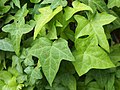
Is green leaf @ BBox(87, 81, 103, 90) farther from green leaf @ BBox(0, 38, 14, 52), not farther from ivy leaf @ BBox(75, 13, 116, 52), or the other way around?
green leaf @ BBox(0, 38, 14, 52)

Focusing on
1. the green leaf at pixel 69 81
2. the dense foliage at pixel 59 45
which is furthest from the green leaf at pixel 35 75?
the green leaf at pixel 69 81

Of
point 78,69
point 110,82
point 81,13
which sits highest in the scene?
point 81,13

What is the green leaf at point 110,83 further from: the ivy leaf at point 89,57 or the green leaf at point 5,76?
the green leaf at point 5,76

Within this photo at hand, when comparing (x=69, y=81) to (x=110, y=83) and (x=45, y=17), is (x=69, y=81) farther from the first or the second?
(x=45, y=17)

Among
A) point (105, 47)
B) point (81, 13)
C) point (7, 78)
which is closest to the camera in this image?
point (105, 47)

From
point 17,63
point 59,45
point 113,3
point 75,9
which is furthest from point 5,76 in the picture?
point 113,3

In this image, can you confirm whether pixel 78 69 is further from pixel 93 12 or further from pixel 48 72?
pixel 93 12

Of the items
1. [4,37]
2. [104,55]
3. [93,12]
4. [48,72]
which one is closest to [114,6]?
[93,12]

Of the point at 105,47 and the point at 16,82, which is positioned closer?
the point at 105,47
